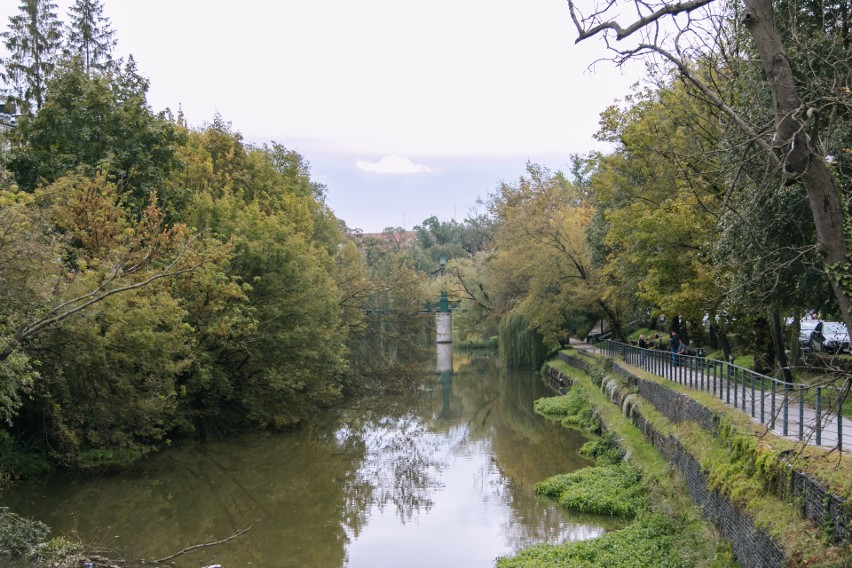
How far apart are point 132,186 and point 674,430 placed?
61.1ft

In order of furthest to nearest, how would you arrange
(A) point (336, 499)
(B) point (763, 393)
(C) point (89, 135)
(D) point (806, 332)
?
1. (D) point (806, 332)
2. (C) point (89, 135)
3. (A) point (336, 499)
4. (B) point (763, 393)

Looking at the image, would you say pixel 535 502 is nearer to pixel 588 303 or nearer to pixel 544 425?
pixel 544 425

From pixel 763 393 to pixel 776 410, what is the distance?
52.8 inches

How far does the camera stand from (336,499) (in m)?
18.2

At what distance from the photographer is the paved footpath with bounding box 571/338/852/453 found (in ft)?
30.4

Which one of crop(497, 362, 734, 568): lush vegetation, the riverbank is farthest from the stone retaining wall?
crop(497, 362, 734, 568): lush vegetation

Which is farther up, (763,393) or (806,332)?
(763,393)

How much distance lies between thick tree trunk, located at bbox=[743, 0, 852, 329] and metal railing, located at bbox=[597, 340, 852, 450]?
1316 millimetres

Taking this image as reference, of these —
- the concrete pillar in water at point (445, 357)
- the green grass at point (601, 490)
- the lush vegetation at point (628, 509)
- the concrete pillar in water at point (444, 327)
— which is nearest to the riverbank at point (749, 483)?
the lush vegetation at point (628, 509)

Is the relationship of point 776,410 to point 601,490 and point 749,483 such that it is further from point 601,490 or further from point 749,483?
point 601,490

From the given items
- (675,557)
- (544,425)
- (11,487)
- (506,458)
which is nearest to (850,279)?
(675,557)

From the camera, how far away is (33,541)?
40.8ft

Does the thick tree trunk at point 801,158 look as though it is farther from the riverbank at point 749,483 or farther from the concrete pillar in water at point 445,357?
the concrete pillar in water at point 445,357

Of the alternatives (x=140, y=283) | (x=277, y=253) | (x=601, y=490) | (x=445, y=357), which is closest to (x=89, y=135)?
(x=277, y=253)
